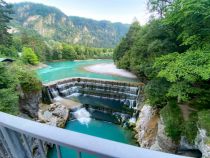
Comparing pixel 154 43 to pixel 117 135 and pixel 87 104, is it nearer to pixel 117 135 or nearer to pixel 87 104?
pixel 117 135

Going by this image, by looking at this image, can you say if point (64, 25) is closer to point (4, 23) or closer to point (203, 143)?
point (4, 23)

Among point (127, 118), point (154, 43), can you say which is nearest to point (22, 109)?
point (127, 118)

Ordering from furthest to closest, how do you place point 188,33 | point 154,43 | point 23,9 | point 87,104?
point 23,9, point 87,104, point 154,43, point 188,33

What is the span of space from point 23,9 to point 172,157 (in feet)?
594

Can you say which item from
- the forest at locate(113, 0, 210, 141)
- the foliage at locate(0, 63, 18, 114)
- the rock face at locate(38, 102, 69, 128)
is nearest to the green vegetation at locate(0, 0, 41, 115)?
the foliage at locate(0, 63, 18, 114)

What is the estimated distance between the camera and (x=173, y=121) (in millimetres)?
8031

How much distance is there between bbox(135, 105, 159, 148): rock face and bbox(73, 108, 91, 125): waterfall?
3.45m

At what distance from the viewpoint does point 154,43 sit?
1034cm

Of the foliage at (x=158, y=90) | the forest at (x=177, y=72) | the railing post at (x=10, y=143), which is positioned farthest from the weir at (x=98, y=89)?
the railing post at (x=10, y=143)

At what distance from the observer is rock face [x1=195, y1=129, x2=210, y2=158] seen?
19.2 feet

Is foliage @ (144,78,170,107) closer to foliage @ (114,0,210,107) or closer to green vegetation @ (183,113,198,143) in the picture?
foliage @ (114,0,210,107)

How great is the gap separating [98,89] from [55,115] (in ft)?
19.5

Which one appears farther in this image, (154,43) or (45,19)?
(45,19)

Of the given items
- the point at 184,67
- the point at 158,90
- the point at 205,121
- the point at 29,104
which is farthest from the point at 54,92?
the point at 205,121
